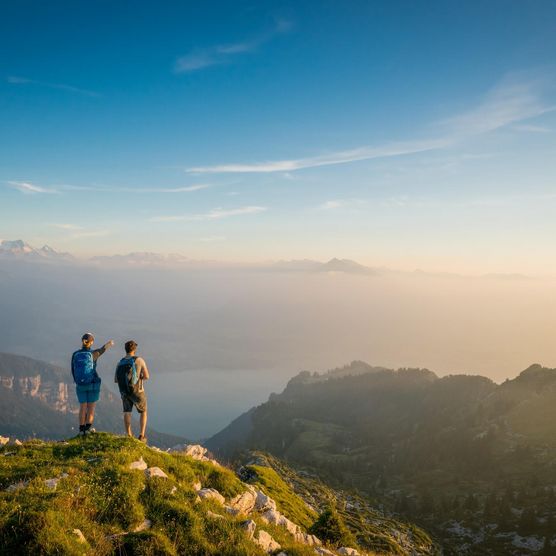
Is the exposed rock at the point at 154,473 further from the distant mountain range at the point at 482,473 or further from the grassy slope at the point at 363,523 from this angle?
the distant mountain range at the point at 482,473

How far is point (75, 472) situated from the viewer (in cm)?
1355

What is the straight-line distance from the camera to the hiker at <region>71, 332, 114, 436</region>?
60.2 feet

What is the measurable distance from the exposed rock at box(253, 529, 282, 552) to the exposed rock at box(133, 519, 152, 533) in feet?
10.9

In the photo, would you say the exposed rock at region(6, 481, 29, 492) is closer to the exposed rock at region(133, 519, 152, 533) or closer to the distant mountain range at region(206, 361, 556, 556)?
the exposed rock at region(133, 519, 152, 533)

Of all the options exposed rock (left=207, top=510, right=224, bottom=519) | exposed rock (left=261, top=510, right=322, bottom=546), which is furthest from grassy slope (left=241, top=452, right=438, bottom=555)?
exposed rock (left=207, top=510, right=224, bottom=519)

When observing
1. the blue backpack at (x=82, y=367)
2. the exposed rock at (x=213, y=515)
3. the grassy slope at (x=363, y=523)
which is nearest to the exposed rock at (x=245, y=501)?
the exposed rock at (x=213, y=515)

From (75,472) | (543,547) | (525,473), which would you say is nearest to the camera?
(75,472)

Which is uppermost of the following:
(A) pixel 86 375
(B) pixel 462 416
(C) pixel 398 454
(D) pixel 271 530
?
(A) pixel 86 375

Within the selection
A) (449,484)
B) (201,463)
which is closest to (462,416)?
(449,484)

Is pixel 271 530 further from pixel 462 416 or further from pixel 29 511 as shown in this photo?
pixel 462 416

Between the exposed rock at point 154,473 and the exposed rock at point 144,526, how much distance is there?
241 cm

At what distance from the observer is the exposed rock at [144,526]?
11.5 m

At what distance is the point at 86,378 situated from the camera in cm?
1850

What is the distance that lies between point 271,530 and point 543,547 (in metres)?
99.9
